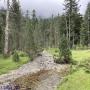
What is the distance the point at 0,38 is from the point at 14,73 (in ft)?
68.1

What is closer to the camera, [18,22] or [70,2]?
[70,2]

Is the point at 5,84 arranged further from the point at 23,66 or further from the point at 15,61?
the point at 15,61

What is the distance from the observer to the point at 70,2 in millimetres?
68000

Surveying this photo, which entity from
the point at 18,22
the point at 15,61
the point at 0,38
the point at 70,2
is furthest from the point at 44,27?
the point at 15,61

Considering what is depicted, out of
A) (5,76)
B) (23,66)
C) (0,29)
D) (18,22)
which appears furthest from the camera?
(18,22)

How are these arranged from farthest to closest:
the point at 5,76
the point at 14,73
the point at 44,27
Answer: the point at 44,27 < the point at 14,73 < the point at 5,76

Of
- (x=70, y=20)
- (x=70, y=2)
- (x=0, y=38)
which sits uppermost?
(x=70, y=2)

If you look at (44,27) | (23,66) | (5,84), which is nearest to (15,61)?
(23,66)

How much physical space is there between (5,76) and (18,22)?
53.3m

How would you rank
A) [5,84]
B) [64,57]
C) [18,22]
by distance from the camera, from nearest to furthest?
[5,84] → [64,57] → [18,22]

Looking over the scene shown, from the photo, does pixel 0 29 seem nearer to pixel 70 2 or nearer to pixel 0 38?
pixel 0 38

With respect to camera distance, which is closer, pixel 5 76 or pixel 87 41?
pixel 5 76

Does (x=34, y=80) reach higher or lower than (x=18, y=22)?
lower

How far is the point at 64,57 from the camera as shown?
32.5 metres
